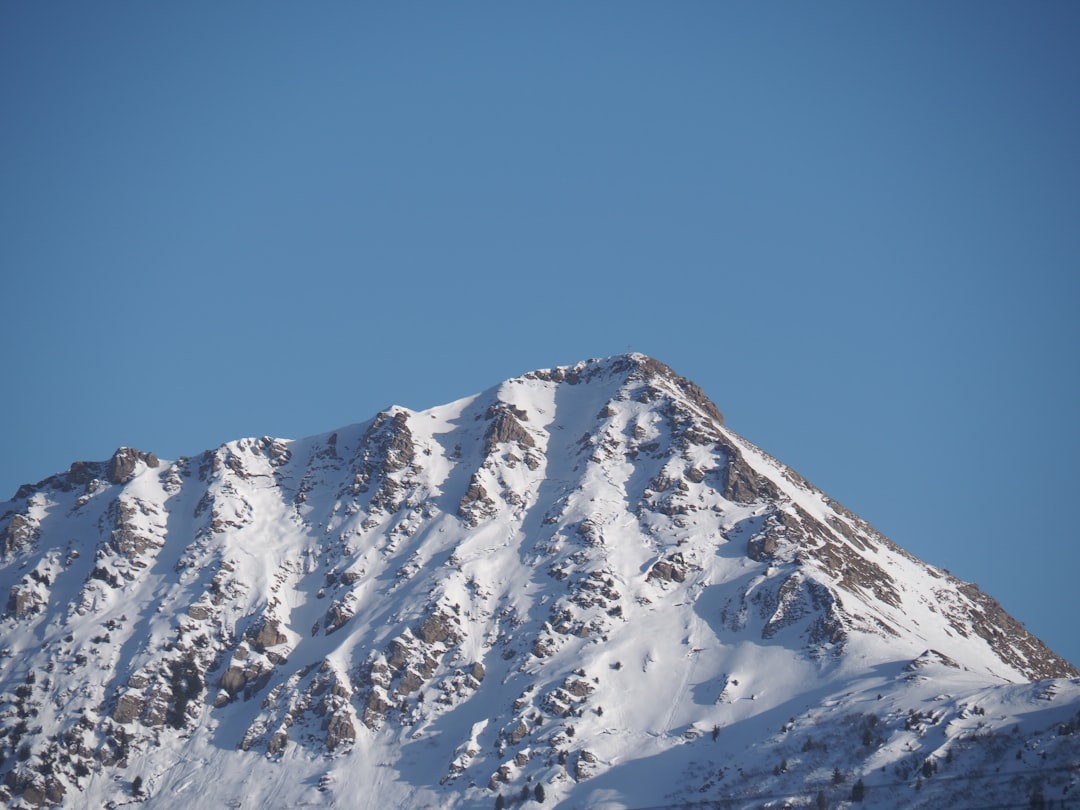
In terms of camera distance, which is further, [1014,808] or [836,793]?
[836,793]

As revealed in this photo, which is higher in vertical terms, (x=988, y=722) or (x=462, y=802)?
(x=988, y=722)

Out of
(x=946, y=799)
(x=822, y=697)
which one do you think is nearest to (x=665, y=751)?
(x=822, y=697)

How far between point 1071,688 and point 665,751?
2263 inches

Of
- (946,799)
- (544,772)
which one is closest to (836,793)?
(946,799)

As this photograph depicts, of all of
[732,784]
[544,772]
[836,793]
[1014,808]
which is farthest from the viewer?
[544,772]

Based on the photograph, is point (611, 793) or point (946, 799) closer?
point (946, 799)

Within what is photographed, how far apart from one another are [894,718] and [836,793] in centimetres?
1633

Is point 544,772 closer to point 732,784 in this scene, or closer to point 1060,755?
point 732,784

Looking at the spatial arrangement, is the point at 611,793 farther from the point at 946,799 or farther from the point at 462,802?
the point at 946,799

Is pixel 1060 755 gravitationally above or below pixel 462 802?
above

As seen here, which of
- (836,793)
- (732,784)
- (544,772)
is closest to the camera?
(836,793)

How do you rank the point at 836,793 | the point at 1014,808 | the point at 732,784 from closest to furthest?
the point at 1014,808 < the point at 836,793 < the point at 732,784

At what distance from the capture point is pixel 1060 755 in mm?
162000

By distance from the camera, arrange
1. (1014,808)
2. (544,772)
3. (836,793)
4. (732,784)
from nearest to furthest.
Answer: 1. (1014,808)
2. (836,793)
3. (732,784)
4. (544,772)
